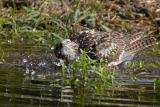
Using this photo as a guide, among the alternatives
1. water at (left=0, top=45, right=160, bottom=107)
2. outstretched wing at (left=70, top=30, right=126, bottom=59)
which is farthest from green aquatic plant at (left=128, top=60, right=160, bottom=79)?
outstretched wing at (left=70, top=30, right=126, bottom=59)

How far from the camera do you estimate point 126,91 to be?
6.55 m

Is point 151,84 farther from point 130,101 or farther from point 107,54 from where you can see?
point 107,54

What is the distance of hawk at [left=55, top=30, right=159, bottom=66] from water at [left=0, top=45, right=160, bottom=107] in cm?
52

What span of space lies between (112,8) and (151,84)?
5978 mm

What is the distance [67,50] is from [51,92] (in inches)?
107

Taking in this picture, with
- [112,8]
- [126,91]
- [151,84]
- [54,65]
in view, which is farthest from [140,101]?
[112,8]

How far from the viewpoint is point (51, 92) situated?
252 inches

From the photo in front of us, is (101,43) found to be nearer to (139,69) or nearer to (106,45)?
(106,45)

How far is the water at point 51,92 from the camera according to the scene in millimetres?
5809

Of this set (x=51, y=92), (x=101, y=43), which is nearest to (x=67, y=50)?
(x=101, y=43)

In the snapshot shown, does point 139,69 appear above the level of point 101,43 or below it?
below

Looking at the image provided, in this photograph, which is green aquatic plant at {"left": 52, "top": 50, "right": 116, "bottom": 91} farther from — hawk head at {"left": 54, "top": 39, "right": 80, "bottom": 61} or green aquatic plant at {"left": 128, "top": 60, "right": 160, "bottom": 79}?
hawk head at {"left": 54, "top": 39, "right": 80, "bottom": 61}

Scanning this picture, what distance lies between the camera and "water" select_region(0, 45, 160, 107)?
5809 mm

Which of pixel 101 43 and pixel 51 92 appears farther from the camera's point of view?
pixel 101 43
